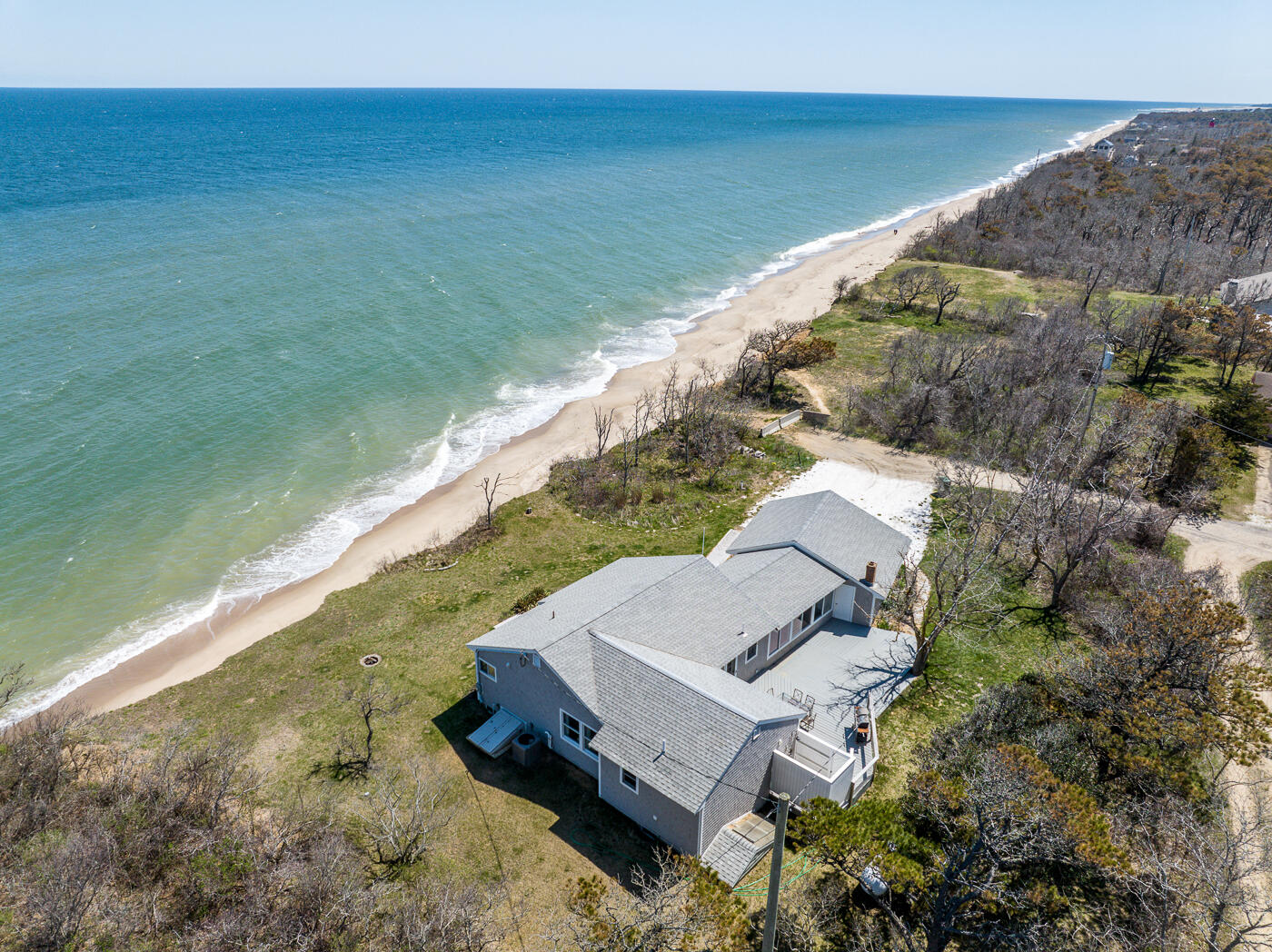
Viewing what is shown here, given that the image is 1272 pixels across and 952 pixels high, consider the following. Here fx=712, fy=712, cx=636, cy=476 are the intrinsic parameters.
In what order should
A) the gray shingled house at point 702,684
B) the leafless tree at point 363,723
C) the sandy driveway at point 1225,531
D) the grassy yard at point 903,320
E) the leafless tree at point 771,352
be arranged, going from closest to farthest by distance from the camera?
1. the gray shingled house at point 702,684
2. the sandy driveway at point 1225,531
3. the leafless tree at point 363,723
4. the leafless tree at point 771,352
5. the grassy yard at point 903,320

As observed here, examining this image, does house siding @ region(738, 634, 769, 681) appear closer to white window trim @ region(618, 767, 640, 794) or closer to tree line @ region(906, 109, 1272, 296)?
white window trim @ region(618, 767, 640, 794)

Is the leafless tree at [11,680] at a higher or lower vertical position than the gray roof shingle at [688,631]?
lower

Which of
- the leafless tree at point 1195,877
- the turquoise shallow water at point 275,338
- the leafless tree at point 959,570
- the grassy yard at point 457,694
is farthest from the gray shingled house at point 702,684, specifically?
the turquoise shallow water at point 275,338

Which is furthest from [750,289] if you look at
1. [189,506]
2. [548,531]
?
[189,506]

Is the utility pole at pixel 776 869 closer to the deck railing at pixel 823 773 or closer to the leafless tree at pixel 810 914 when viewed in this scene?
the leafless tree at pixel 810 914

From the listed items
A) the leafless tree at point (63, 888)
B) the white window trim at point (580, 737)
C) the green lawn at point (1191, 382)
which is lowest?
the white window trim at point (580, 737)

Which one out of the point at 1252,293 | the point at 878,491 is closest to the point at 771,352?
the point at 878,491
